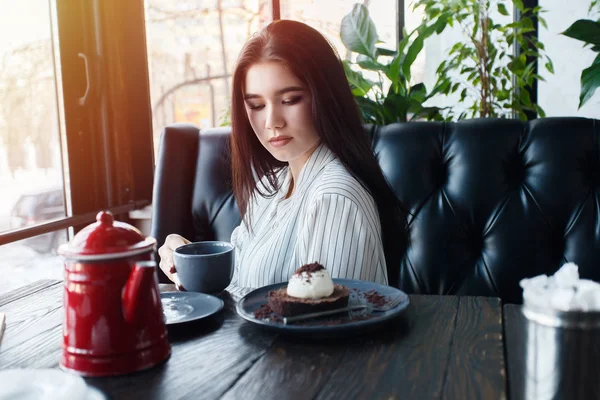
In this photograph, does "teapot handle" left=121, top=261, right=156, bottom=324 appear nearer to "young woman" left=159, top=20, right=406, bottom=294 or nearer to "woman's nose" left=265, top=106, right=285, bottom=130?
"young woman" left=159, top=20, right=406, bottom=294

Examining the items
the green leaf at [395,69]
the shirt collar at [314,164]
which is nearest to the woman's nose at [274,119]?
the shirt collar at [314,164]

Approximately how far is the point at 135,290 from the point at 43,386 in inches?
5.4

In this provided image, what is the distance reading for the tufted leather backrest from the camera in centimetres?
153

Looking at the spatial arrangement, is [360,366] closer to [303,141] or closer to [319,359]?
[319,359]

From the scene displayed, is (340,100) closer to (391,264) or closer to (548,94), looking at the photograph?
(391,264)

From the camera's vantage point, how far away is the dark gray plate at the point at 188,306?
3.03 feet

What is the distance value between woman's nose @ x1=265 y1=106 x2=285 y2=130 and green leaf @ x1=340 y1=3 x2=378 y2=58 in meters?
1.13

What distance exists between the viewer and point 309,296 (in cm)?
88

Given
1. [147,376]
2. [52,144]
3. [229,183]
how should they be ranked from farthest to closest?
[52,144] → [229,183] → [147,376]

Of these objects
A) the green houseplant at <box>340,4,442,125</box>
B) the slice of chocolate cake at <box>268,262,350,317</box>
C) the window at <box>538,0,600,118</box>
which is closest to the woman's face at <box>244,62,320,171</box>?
the slice of chocolate cake at <box>268,262,350,317</box>

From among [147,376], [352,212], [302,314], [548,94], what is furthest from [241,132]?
[548,94]

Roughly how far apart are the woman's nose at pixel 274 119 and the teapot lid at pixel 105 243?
2.18 feet

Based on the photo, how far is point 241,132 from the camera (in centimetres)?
163

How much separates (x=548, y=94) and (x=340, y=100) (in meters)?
1.89
